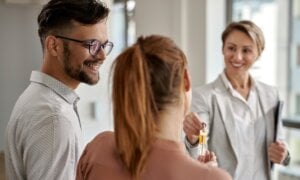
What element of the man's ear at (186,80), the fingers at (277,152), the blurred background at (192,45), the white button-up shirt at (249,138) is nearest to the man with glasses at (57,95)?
the man's ear at (186,80)

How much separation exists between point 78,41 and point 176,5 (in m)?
1.44

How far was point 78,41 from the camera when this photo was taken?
4.36 feet

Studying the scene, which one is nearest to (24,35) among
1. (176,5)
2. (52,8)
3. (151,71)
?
(176,5)

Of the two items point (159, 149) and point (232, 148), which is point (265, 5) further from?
point (159, 149)

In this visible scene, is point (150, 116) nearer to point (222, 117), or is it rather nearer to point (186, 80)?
point (186, 80)

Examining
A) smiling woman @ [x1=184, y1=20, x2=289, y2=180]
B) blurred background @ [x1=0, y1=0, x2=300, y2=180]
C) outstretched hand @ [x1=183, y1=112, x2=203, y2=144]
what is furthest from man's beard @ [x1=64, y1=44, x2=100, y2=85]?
blurred background @ [x1=0, y1=0, x2=300, y2=180]

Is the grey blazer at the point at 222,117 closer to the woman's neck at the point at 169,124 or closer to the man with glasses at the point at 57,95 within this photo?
the man with glasses at the point at 57,95

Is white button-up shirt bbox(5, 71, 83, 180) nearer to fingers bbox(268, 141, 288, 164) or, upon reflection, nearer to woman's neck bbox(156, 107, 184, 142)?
woman's neck bbox(156, 107, 184, 142)

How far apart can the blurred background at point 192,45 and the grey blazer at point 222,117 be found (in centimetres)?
69

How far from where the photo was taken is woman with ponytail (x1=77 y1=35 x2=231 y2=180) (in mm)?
945

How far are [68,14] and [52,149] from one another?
0.42 meters

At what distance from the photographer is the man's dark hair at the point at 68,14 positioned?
1.32m

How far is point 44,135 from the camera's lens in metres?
1.19

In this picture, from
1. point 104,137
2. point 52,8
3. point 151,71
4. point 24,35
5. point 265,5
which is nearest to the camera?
point 151,71
